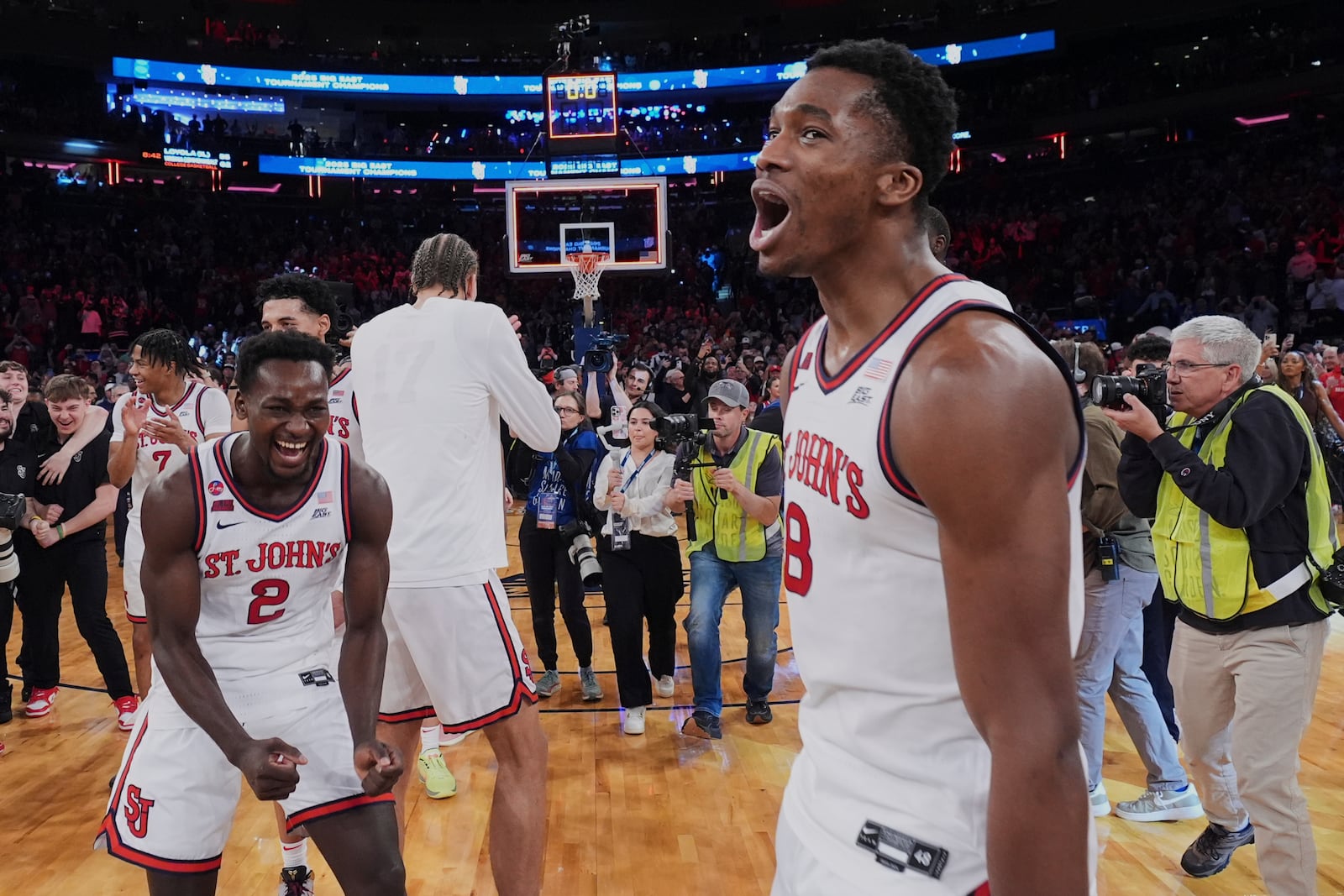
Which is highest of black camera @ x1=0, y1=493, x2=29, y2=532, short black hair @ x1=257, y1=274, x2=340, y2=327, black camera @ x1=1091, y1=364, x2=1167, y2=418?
short black hair @ x1=257, y1=274, x2=340, y2=327

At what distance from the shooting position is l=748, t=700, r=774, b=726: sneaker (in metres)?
5.78

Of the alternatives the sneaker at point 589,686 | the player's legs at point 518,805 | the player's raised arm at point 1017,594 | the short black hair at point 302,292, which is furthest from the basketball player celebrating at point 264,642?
the sneaker at point 589,686

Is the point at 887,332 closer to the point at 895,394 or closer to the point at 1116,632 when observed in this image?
the point at 895,394

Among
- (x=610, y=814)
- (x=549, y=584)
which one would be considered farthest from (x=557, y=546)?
(x=610, y=814)

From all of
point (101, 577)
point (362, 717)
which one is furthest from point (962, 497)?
point (101, 577)

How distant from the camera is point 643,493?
5.92 m

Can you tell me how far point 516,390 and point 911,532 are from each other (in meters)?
2.17

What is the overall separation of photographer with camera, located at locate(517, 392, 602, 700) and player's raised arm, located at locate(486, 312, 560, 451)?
8.79ft

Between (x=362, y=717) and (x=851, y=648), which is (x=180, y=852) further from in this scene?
(x=851, y=648)

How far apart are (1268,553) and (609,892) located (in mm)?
2501

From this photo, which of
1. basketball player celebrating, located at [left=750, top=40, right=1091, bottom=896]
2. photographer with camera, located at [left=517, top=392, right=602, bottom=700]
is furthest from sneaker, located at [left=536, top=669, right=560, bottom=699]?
basketball player celebrating, located at [left=750, top=40, right=1091, bottom=896]

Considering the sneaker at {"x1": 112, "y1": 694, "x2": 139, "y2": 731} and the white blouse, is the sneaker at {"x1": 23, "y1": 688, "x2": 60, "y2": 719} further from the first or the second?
the white blouse

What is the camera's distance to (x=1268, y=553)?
129 inches

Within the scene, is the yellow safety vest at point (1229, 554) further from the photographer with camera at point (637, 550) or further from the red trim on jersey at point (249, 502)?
the photographer with camera at point (637, 550)
